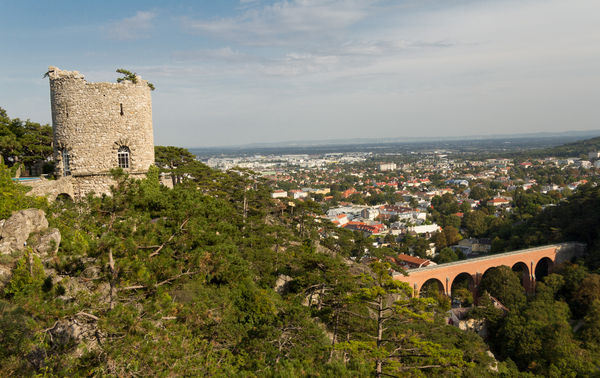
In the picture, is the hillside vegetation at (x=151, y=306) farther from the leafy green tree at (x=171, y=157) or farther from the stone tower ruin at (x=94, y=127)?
the leafy green tree at (x=171, y=157)

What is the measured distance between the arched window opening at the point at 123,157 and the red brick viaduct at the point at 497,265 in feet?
66.7

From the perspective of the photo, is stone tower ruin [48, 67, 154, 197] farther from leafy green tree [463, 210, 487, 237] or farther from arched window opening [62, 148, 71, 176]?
leafy green tree [463, 210, 487, 237]

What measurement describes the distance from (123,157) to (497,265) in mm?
29797

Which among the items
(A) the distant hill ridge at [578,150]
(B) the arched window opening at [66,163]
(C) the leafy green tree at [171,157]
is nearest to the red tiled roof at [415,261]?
(C) the leafy green tree at [171,157]

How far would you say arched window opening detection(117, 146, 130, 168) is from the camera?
10547 millimetres

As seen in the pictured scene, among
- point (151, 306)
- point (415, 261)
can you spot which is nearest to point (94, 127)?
point (151, 306)

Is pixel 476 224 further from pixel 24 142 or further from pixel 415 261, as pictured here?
pixel 24 142

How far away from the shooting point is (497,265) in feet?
105

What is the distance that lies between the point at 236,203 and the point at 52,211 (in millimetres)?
9277

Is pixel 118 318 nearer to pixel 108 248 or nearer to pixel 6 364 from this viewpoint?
pixel 108 248

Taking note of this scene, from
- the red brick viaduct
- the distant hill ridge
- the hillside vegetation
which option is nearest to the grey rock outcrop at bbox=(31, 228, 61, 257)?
the hillside vegetation

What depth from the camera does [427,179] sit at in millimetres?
100312

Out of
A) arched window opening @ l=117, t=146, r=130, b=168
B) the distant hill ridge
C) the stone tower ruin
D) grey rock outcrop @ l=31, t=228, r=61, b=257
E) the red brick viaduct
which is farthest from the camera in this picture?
the distant hill ridge

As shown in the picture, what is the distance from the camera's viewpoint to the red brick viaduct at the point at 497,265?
29.2 meters
